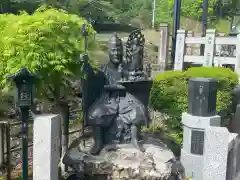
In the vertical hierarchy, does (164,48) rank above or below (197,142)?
above

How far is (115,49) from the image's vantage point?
6.83m

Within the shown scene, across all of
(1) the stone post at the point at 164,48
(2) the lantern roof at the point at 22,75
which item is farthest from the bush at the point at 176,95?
(1) the stone post at the point at 164,48

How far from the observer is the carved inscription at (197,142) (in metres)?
7.50

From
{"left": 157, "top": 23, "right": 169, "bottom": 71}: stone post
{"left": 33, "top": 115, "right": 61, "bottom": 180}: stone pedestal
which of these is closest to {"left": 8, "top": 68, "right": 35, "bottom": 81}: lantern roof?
{"left": 33, "top": 115, "right": 61, "bottom": 180}: stone pedestal

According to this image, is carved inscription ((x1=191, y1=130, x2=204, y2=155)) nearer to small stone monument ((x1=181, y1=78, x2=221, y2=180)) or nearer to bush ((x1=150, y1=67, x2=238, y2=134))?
small stone monument ((x1=181, y1=78, x2=221, y2=180))

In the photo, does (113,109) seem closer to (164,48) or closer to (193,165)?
(193,165)

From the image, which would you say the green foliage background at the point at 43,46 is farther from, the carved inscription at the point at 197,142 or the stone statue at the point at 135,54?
the carved inscription at the point at 197,142

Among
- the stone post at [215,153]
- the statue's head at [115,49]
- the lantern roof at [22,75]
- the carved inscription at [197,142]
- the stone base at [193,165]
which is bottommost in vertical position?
the stone base at [193,165]

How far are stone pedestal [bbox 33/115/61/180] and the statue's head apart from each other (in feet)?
7.42

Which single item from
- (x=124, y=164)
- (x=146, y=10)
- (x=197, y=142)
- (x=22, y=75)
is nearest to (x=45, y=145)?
(x=22, y=75)

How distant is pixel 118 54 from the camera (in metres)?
6.86

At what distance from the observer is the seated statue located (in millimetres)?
6605

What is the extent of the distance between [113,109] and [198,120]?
1.94 metres

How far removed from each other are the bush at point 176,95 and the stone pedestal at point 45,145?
4257 mm
